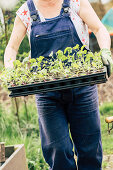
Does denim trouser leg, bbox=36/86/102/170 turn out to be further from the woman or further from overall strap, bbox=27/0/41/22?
overall strap, bbox=27/0/41/22

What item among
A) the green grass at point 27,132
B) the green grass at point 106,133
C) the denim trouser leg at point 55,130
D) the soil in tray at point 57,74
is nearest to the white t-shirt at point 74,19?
the soil in tray at point 57,74

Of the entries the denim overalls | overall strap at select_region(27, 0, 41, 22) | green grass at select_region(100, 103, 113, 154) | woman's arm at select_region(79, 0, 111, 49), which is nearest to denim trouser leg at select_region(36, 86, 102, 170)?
the denim overalls

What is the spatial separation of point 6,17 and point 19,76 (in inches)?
98.7

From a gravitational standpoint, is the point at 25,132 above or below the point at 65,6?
below

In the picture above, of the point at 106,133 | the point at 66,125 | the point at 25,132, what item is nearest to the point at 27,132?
the point at 25,132

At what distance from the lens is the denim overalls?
213 centimetres

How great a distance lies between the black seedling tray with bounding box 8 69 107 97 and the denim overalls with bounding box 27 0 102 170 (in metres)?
0.27

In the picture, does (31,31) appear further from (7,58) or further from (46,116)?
(46,116)

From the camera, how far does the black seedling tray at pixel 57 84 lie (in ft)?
5.90

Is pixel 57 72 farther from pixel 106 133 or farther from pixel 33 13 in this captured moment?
pixel 106 133

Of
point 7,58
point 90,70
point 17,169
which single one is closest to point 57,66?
point 90,70

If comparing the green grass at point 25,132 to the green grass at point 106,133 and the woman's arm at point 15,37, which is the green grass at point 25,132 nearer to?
the green grass at point 106,133

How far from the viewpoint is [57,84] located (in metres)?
1.83

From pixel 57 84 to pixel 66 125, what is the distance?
47 cm
